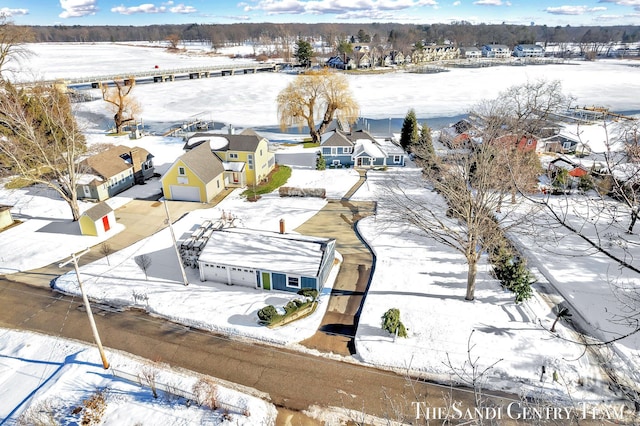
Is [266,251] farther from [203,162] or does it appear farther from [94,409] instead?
[203,162]

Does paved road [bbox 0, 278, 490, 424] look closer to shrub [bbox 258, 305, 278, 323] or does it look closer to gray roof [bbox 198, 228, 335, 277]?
shrub [bbox 258, 305, 278, 323]

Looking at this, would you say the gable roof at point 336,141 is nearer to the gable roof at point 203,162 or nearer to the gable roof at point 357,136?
the gable roof at point 357,136

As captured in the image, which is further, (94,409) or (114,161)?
(114,161)

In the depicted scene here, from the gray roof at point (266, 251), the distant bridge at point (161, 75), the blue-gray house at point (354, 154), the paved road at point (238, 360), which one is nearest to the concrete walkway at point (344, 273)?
the paved road at point (238, 360)

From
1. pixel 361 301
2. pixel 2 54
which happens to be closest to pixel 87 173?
pixel 2 54

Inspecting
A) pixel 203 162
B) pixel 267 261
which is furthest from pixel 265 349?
pixel 203 162

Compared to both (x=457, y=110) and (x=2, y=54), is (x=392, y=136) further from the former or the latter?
(x=2, y=54)
